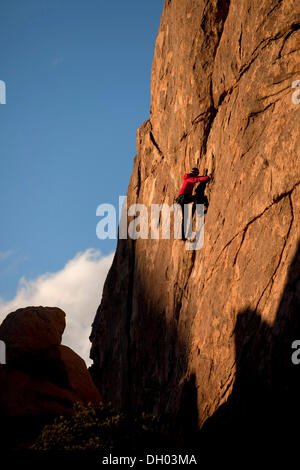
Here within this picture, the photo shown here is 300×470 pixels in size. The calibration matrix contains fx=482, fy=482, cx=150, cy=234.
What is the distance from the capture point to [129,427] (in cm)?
1692

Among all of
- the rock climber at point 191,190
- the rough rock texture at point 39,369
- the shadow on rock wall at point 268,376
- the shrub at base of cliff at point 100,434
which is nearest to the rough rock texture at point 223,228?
the shadow on rock wall at point 268,376

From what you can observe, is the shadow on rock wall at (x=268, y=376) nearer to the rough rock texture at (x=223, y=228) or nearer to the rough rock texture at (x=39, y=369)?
the rough rock texture at (x=223, y=228)

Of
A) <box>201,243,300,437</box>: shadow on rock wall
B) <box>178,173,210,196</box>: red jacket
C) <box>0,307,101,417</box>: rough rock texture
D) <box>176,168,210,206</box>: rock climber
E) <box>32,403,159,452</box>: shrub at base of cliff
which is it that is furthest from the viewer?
<box>0,307,101,417</box>: rough rock texture

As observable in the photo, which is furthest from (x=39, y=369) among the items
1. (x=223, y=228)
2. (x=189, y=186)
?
(x=223, y=228)

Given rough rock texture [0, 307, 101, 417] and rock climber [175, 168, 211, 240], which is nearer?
rock climber [175, 168, 211, 240]

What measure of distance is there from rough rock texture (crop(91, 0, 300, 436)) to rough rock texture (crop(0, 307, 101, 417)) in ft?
12.0

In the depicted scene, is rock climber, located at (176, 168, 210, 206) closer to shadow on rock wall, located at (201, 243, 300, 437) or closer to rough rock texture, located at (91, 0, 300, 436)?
rough rock texture, located at (91, 0, 300, 436)

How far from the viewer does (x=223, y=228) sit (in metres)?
18.5

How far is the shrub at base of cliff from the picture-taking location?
16.1 m

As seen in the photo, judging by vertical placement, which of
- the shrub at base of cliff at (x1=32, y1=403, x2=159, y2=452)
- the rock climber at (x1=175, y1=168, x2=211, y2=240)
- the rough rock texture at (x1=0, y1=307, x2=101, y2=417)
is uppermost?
the rock climber at (x1=175, y1=168, x2=211, y2=240)

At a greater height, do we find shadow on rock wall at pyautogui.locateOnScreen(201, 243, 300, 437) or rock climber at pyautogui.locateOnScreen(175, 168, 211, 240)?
rock climber at pyautogui.locateOnScreen(175, 168, 211, 240)

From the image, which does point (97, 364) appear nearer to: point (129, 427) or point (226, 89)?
point (129, 427)

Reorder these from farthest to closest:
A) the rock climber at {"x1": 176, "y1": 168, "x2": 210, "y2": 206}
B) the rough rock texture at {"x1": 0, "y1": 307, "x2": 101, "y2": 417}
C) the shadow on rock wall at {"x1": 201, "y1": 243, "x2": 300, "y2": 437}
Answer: the rough rock texture at {"x1": 0, "y1": 307, "x2": 101, "y2": 417} < the rock climber at {"x1": 176, "y1": 168, "x2": 210, "y2": 206} < the shadow on rock wall at {"x1": 201, "y1": 243, "x2": 300, "y2": 437}

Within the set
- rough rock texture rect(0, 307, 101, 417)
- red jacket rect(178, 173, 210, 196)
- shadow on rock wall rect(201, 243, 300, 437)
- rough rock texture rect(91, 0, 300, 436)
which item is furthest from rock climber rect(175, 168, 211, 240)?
rough rock texture rect(0, 307, 101, 417)
